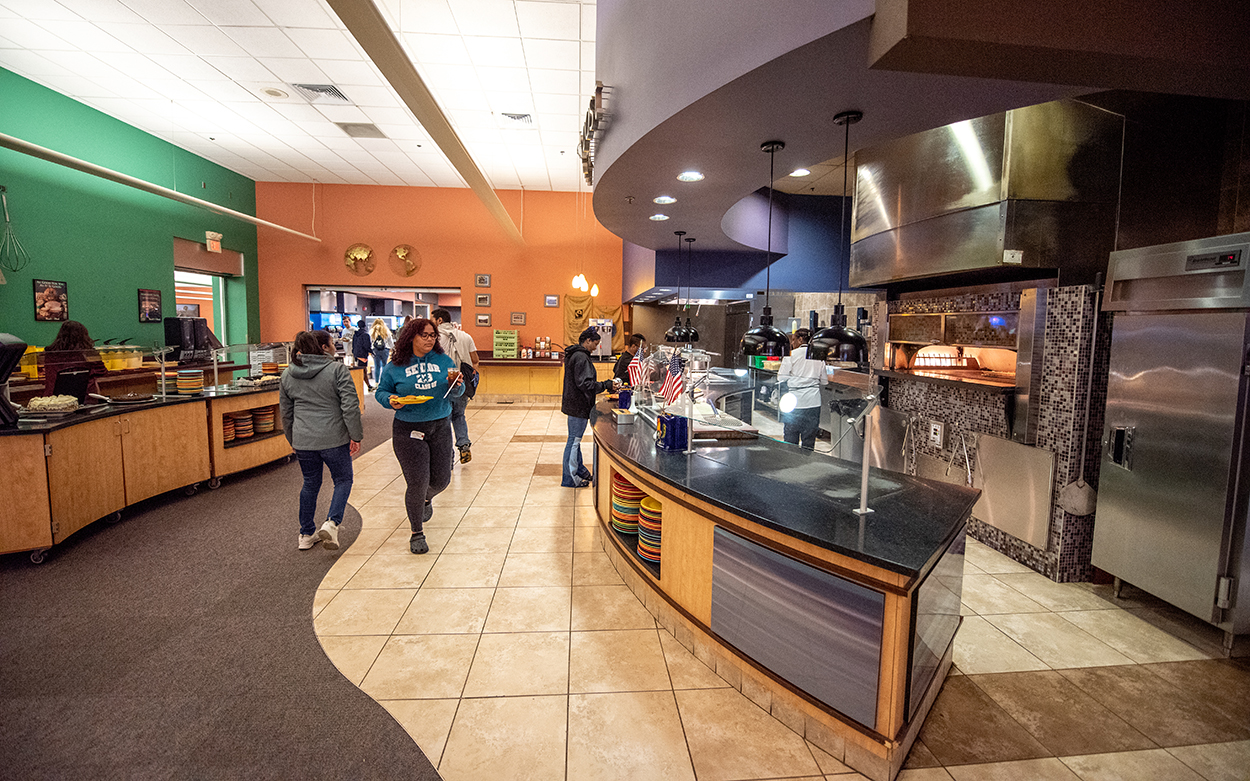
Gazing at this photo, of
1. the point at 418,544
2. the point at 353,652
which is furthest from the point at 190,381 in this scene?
the point at 353,652

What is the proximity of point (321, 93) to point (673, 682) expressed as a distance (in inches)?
316

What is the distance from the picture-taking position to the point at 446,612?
9.86ft

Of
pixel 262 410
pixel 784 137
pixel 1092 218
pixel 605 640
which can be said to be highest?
pixel 784 137

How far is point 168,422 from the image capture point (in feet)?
15.3

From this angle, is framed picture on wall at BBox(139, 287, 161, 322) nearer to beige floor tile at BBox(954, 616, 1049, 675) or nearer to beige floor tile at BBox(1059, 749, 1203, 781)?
beige floor tile at BBox(954, 616, 1049, 675)

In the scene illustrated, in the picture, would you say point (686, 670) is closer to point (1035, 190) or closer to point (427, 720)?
point (427, 720)

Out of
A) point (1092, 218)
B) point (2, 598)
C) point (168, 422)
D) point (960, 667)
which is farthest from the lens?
point (168, 422)

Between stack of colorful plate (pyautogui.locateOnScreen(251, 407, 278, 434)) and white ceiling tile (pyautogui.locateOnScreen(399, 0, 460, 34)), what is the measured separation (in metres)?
4.48

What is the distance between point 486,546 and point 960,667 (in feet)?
10.2

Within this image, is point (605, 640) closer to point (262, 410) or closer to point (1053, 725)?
point (1053, 725)

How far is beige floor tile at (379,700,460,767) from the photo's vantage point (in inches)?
79.3

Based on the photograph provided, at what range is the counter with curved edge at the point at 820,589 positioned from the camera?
1799 mm

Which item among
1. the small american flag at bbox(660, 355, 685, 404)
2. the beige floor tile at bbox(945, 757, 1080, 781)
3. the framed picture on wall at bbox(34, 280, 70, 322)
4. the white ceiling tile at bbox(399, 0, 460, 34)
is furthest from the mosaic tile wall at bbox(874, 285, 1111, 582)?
the framed picture on wall at bbox(34, 280, 70, 322)

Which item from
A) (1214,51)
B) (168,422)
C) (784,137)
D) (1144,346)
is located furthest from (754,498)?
(168,422)
